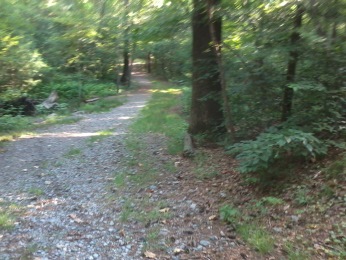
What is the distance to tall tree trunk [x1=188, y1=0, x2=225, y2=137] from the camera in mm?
8445

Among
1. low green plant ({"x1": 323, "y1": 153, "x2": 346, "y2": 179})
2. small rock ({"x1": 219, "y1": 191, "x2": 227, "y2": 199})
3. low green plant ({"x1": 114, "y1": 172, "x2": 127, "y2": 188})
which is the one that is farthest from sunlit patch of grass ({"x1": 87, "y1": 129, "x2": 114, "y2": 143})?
low green plant ({"x1": 323, "y1": 153, "x2": 346, "y2": 179})

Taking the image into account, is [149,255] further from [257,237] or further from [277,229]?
[277,229]

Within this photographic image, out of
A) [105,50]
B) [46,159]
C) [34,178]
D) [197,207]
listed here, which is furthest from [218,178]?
[105,50]

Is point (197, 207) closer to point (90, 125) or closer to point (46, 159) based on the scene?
point (46, 159)

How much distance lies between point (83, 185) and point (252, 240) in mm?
3925

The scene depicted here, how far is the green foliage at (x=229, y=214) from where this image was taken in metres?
5.13

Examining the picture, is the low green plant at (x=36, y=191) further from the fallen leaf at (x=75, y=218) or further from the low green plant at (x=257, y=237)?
the low green plant at (x=257, y=237)

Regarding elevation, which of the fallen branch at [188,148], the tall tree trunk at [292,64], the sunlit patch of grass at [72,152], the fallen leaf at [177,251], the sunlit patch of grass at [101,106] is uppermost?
the tall tree trunk at [292,64]

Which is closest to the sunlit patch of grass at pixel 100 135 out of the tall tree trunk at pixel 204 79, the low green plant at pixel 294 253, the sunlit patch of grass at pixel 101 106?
the tall tree trunk at pixel 204 79

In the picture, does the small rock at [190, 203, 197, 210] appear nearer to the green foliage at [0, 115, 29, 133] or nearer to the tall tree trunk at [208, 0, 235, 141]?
the tall tree trunk at [208, 0, 235, 141]

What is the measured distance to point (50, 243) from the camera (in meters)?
4.61

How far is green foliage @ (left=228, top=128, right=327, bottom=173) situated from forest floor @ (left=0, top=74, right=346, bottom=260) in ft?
1.25

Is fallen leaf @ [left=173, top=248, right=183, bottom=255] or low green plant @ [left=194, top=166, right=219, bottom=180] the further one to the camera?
low green plant @ [left=194, top=166, right=219, bottom=180]

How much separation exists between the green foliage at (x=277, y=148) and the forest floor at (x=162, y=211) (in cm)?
38
